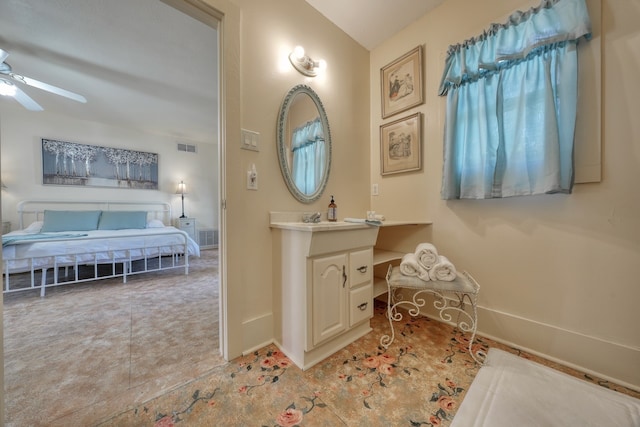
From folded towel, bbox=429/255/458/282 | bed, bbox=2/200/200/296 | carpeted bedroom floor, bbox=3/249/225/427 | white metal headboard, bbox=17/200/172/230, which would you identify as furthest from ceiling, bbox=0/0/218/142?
folded towel, bbox=429/255/458/282

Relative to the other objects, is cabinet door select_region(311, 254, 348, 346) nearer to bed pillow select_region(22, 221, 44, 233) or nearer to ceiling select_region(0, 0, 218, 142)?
ceiling select_region(0, 0, 218, 142)

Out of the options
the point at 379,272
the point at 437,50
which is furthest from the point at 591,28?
the point at 379,272

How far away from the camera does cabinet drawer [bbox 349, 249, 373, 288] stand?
1492 millimetres

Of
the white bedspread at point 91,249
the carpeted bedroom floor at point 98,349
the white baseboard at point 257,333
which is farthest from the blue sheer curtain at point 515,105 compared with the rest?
the white bedspread at point 91,249

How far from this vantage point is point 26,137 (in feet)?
11.4

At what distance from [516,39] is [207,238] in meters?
5.70

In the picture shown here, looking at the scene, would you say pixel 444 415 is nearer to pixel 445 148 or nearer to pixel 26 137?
pixel 445 148

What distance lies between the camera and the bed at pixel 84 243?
239 cm

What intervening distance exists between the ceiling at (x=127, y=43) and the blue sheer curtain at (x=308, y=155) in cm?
105

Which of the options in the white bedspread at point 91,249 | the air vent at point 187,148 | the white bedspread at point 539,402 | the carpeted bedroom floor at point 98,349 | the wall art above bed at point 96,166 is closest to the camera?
the white bedspread at point 539,402

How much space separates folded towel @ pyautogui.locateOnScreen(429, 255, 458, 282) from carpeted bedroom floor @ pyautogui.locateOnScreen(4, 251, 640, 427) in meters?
0.49

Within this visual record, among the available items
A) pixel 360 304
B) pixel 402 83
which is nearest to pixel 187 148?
pixel 402 83

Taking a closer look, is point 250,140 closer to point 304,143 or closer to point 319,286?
point 304,143

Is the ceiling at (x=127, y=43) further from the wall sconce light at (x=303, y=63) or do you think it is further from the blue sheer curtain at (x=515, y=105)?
the blue sheer curtain at (x=515, y=105)
